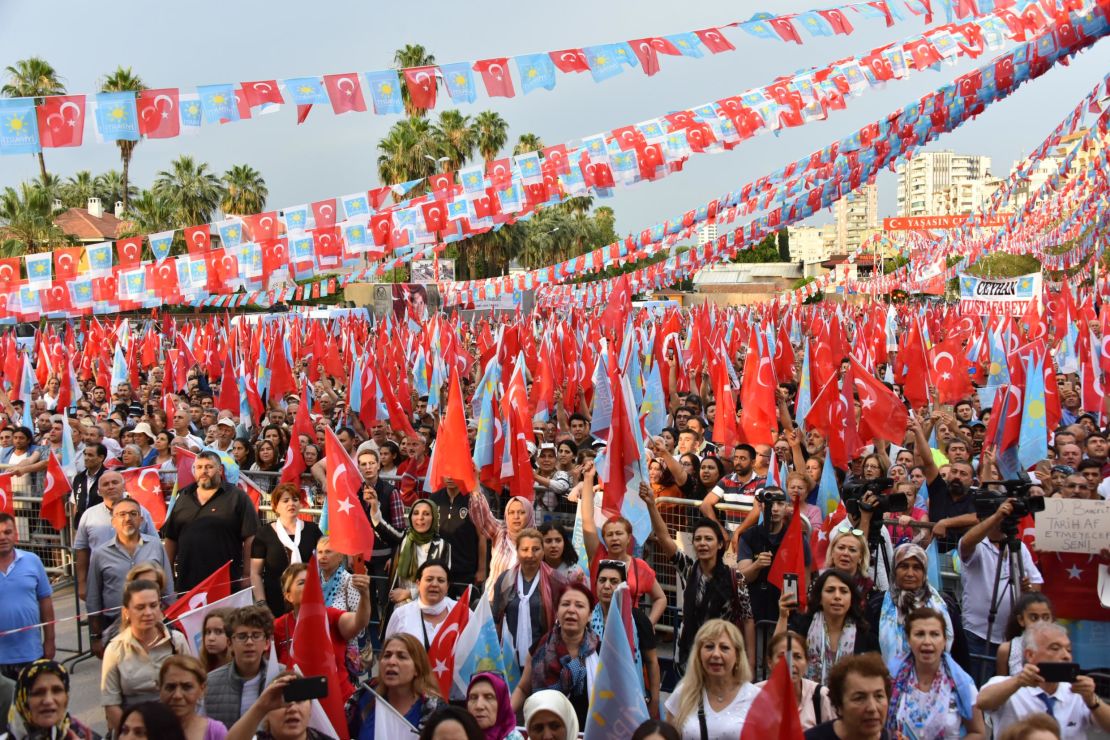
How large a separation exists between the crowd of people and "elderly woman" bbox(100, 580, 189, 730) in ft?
0.03

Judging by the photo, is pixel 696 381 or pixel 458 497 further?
pixel 696 381

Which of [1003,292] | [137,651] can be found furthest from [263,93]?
[1003,292]

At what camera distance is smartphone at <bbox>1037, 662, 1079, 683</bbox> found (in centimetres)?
399

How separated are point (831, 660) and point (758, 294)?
277ft

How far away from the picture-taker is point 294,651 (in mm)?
4781

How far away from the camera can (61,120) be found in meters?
12.2

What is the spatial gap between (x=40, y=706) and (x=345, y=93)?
10.7 meters

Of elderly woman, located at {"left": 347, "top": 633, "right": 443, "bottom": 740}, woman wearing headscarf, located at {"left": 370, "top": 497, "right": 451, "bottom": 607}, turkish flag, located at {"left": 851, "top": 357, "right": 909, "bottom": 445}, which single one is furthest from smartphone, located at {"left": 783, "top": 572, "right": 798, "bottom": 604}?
turkish flag, located at {"left": 851, "top": 357, "right": 909, "bottom": 445}

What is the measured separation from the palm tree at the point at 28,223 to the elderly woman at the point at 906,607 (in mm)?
42929

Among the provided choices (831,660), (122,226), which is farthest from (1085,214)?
(122,226)

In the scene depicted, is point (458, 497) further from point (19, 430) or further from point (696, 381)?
point (696, 381)

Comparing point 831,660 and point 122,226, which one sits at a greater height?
point 122,226

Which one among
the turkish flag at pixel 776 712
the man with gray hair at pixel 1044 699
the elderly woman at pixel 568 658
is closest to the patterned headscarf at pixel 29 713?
the elderly woman at pixel 568 658

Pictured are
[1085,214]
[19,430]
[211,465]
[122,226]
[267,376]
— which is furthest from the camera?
[122,226]
